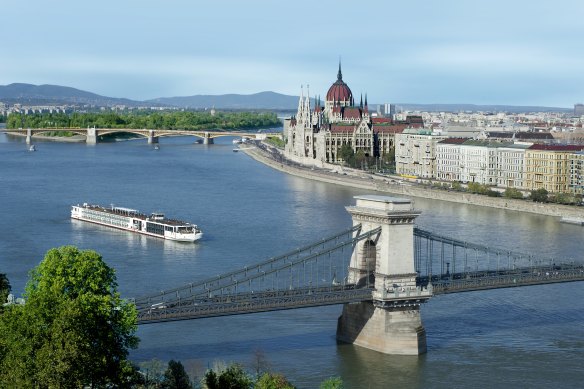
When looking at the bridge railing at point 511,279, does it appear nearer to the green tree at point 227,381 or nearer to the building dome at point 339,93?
the green tree at point 227,381

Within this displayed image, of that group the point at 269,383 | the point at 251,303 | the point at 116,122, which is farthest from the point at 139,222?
the point at 116,122

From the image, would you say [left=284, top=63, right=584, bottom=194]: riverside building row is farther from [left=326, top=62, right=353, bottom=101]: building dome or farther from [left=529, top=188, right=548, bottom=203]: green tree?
[left=529, top=188, right=548, bottom=203]: green tree

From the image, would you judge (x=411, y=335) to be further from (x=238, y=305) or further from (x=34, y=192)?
(x=34, y=192)

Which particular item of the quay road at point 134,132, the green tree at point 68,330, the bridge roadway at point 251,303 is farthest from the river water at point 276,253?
the quay road at point 134,132

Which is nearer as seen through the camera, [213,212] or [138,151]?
[213,212]

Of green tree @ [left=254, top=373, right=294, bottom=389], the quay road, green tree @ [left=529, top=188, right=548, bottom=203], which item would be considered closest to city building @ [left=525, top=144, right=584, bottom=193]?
green tree @ [left=529, top=188, right=548, bottom=203]

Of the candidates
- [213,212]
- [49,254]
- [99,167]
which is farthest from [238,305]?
[99,167]
